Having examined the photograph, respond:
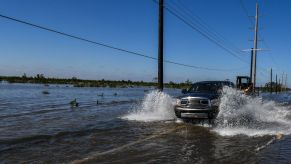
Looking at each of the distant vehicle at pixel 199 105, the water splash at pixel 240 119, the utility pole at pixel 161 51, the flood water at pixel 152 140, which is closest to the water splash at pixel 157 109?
the flood water at pixel 152 140

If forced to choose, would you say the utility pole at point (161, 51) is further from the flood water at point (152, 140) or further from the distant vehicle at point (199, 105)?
the distant vehicle at point (199, 105)

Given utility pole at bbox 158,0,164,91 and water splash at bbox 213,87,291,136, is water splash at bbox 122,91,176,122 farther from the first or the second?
water splash at bbox 213,87,291,136

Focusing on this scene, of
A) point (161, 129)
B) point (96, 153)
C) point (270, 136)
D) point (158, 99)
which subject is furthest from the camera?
point (158, 99)

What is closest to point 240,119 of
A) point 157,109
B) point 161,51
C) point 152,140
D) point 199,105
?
point 199,105

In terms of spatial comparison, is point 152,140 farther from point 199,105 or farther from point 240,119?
point 240,119

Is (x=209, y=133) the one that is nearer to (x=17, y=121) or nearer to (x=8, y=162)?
(x=8, y=162)

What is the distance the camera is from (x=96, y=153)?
8711 mm

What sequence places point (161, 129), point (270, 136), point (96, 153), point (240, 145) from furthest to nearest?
point (161, 129), point (270, 136), point (240, 145), point (96, 153)

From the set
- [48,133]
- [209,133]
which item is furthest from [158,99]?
[48,133]

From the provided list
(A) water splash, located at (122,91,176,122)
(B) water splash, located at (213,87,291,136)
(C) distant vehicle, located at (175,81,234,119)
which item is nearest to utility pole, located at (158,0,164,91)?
(A) water splash, located at (122,91,176,122)

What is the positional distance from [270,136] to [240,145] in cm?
219

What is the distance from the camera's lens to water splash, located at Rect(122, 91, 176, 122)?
17125 millimetres

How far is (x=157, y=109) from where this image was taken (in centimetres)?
1814

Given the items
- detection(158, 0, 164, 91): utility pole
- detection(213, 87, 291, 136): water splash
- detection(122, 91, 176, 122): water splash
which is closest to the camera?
detection(213, 87, 291, 136): water splash
